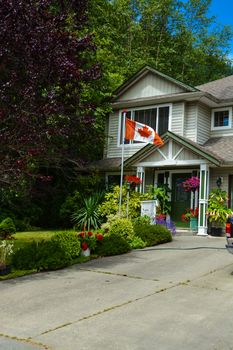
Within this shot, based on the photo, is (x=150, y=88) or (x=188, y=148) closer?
(x=188, y=148)

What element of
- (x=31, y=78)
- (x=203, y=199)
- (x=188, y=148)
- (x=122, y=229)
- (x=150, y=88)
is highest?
(x=150, y=88)

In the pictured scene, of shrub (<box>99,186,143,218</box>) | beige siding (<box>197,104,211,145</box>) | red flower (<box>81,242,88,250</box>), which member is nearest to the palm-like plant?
shrub (<box>99,186,143,218</box>)

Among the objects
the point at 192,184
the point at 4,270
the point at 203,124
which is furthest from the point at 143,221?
the point at 4,270

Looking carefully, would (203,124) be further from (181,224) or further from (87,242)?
(87,242)

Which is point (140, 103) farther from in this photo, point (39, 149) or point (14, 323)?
point (14, 323)

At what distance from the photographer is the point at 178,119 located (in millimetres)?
18906

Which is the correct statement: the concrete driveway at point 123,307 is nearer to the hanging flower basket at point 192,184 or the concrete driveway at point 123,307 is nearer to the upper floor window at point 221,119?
the hanging flower basket at point 192,184

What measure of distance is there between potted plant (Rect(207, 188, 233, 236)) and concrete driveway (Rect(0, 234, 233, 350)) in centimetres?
589

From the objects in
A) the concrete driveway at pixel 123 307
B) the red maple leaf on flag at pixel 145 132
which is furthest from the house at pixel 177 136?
the concrete driveway at pixel 123 307

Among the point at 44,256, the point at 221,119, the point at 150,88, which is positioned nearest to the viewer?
the point at 44,256

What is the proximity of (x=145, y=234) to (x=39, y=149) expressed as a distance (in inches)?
224

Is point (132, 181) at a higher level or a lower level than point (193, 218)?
higher

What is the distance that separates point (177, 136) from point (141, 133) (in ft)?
5.16

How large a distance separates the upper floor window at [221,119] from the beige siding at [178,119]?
4.96 feet
